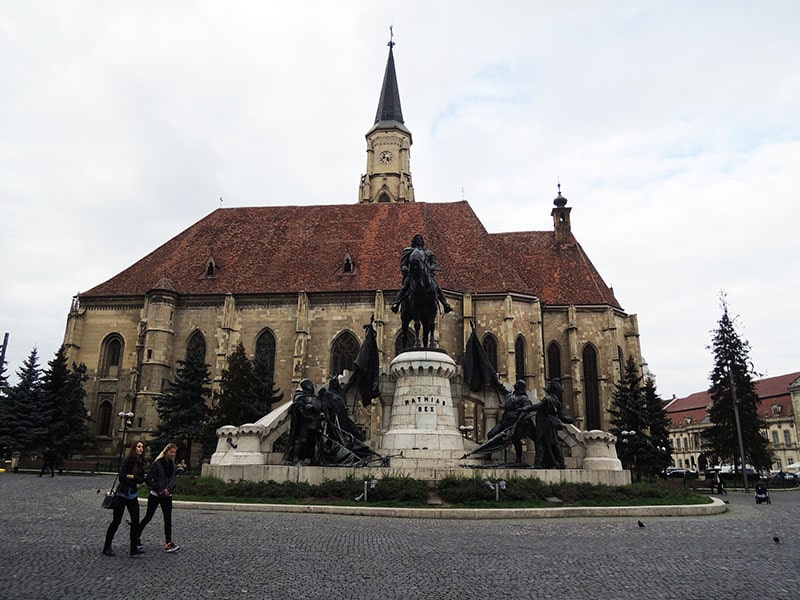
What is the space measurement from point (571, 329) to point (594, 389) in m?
3.85

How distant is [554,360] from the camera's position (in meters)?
36.8

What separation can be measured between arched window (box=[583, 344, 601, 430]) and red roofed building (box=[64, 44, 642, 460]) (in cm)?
7

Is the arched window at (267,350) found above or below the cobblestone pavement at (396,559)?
above

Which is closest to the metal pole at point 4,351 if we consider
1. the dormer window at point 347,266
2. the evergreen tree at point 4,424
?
the evergreen tree at point 4,424

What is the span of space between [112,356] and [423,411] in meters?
27.4

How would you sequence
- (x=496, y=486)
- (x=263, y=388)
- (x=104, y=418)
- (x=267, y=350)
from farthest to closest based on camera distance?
(x=267, y=350)
(x=104, y=418)
(x=263, y=388)
(x=496, y=486)

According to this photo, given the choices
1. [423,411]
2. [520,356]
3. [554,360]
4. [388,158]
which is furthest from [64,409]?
[388,158]

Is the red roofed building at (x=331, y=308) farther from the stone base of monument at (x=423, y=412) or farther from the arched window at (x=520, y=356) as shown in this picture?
the stone base of monument at (x=423, y=412)

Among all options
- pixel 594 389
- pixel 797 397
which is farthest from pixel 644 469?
pixel 797 397

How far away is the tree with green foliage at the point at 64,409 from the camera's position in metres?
30.9

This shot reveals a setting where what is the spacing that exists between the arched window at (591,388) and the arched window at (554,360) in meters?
1.53

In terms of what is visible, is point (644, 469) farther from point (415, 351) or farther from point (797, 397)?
point (797, 397)

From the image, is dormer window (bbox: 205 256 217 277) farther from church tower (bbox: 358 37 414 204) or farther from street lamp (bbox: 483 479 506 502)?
street lamp (bbox: 483 479 506 502)

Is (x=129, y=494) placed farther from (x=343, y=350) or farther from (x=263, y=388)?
(x=343, y=350)
